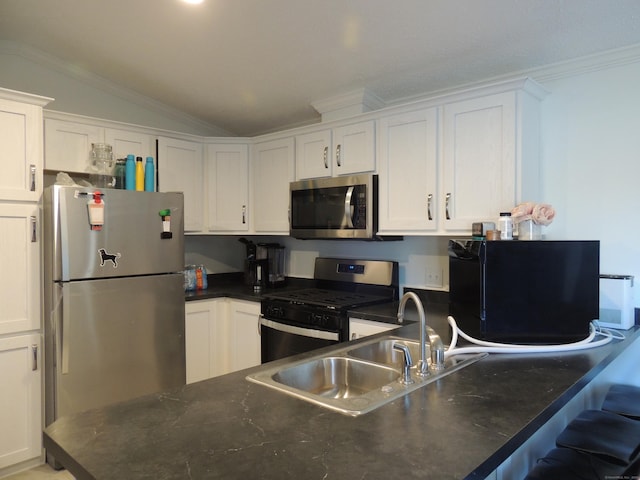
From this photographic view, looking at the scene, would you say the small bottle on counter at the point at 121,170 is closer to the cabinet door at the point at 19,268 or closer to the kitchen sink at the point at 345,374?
the cabinet door at the point at 19,268

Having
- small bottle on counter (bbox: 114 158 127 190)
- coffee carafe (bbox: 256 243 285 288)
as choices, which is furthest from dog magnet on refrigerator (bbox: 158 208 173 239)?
coffee carafe (bbox: 256 243 285 288)

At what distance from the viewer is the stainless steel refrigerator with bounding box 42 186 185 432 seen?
2.45 metres

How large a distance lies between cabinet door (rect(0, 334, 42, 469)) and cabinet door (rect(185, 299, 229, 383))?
966mm

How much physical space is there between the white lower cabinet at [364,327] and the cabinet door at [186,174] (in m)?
1.64

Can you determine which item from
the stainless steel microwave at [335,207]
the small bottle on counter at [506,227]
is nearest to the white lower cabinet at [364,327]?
the stainless steel microwave at [335,207]

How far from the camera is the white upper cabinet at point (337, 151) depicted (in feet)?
9.37

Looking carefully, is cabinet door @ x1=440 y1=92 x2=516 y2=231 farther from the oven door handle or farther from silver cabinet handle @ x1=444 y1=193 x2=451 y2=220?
the oven door handle

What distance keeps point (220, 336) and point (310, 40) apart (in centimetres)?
224

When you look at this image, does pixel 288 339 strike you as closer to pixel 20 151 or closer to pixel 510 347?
pixel 510 347

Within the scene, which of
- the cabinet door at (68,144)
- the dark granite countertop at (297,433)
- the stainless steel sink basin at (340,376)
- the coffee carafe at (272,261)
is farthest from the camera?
the coffee carafe at (272,261)

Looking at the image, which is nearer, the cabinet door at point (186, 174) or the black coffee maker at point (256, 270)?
the cabinet door at point (186, 174)

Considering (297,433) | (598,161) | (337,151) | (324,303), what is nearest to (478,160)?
(598,161)

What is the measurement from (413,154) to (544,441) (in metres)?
1.64

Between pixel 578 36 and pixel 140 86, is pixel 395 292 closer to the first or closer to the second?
pixel 578 36
